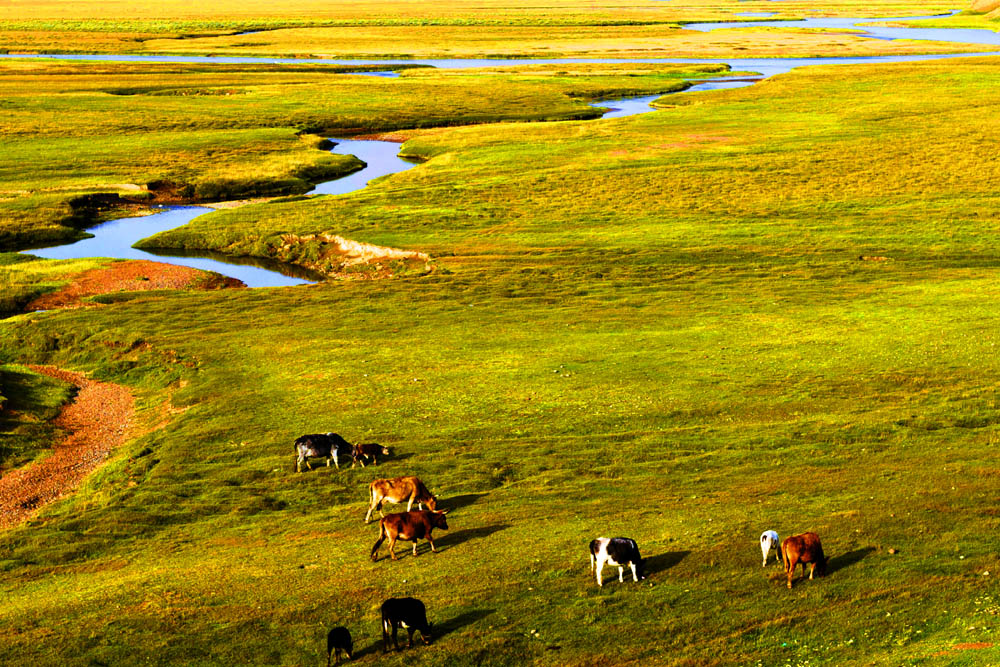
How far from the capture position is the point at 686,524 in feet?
89.5

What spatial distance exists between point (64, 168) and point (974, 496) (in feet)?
285

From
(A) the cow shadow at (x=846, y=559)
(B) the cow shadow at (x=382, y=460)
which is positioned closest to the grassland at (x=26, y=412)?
(B) the cow shadow at (x=382, y=460)

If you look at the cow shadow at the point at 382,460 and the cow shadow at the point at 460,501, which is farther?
the cow shadow at the point at 382,460

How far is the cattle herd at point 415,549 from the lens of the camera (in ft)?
70.2

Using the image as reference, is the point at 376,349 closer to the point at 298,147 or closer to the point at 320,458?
the point at 320,458

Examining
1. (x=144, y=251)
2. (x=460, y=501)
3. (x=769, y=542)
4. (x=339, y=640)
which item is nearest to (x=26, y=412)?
(x=460, y=501)

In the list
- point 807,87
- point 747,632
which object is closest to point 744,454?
point 747,632

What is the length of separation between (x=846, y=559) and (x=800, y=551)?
209 centimetres

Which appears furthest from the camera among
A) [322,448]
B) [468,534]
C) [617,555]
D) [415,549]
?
[322,448]

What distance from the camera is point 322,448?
33.4 meters

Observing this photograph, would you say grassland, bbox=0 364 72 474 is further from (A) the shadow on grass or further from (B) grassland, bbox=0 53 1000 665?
(A) the shadow on grass

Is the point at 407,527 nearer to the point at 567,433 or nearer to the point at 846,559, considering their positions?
the point at 846,559

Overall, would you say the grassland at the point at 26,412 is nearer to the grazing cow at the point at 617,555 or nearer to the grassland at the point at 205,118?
the grazing cow at the point at 617,555

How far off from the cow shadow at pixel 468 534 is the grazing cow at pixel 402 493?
1.11 metres
